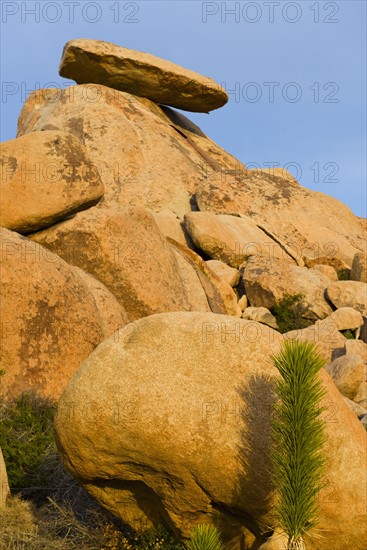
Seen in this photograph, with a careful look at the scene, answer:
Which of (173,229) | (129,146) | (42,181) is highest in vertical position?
(129,146)

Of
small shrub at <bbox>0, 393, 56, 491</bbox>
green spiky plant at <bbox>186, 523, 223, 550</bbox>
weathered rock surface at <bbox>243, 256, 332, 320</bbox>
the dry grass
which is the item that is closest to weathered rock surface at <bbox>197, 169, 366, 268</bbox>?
weathered rock surface at <bbox>243, 256, 332, 320</bbox>

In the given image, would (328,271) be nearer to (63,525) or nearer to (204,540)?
(63,525)

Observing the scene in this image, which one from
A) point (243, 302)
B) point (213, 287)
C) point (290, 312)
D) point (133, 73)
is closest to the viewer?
point (213, 287)

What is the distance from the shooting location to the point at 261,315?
2709cm

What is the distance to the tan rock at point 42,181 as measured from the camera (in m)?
18.4

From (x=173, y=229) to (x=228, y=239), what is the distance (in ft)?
6.36

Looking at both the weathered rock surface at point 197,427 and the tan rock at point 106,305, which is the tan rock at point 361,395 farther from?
the weathered rock surface at point 197,427

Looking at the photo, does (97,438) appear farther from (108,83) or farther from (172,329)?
(108,83)

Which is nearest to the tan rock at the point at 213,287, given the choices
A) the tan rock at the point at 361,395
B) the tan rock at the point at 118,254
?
the tan rock at the point at 118,254

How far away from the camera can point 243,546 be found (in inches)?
349

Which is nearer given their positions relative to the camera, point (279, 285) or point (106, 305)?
point (106, 305)

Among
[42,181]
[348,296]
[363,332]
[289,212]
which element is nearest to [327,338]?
[363,332]

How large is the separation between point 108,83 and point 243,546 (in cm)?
3353

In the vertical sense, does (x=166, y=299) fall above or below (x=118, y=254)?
below
